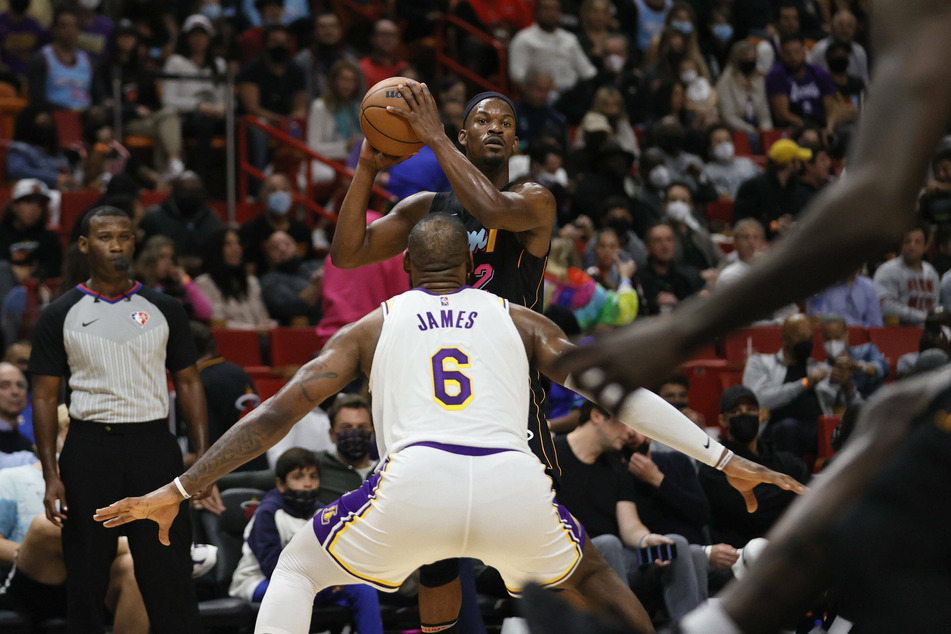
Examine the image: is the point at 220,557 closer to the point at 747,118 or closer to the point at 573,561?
the point at 573,561

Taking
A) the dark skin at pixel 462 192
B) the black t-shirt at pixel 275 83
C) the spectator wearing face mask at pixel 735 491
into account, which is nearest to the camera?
the dark skin at pixel 462 192

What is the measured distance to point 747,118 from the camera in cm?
1497

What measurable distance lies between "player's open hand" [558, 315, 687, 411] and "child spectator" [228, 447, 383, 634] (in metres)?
4.73

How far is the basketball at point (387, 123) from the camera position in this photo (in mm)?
5090

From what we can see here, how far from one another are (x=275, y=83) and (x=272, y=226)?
10.2ft

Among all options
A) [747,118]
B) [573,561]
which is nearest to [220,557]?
[573,561]

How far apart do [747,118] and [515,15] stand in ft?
11.5

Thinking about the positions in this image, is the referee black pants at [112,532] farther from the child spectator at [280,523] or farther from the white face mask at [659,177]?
the white face mask at [659,177]

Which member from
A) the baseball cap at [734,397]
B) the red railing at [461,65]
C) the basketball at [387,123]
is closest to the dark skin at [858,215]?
the basketball at [387,123]

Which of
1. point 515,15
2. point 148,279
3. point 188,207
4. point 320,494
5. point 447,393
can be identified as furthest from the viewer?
point 515,15

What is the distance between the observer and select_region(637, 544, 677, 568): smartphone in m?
6.54

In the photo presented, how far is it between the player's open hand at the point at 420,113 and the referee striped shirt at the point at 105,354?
5.97ft

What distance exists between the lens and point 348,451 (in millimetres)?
7359

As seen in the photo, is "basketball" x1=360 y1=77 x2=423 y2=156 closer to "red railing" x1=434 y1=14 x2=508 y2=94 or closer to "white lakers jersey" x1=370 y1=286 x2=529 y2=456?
"white lakers jersey" x1=370 y1=286 x2=529 y2=456
